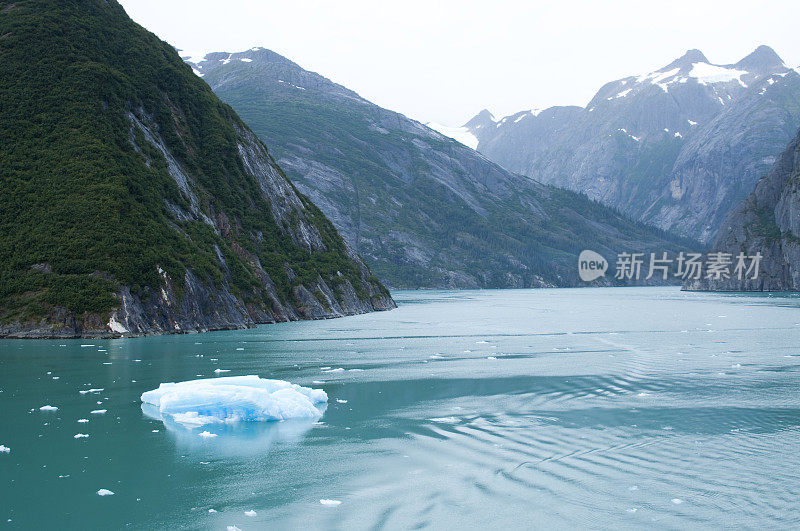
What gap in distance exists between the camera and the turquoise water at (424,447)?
18062 millimetres

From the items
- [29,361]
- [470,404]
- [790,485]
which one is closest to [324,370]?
[470,404]

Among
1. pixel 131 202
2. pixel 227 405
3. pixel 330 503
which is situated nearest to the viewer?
pixel 330 503

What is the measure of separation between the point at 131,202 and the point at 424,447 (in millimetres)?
57249

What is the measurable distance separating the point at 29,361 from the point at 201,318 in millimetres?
26102

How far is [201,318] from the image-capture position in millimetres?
71750

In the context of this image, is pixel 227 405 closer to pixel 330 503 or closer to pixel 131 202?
pixel 330 503

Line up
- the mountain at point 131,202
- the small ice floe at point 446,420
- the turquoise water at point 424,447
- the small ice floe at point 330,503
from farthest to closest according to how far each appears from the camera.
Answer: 1. the mountain at point 131,202
2. the small ice floe at point 446,420
3. the small ice floe at point 330,503
4. the turquoise water at point 424,447

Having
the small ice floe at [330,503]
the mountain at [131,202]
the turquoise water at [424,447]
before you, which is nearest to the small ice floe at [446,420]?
the turquoise water at [424,447]

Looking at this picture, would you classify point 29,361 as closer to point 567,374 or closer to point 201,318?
point 201,318

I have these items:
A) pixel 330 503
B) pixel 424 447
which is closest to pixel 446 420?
pixel 424 447

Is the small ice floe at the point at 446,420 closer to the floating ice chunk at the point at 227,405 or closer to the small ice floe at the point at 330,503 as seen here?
the floating ice chunk at the point at 227,405

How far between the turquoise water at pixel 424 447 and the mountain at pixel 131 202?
12.9 m

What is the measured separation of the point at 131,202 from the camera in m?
71.8

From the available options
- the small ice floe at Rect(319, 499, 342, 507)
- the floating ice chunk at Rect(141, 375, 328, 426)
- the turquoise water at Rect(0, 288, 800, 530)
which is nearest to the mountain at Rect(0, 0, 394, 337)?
the turquoise water at Rect(0, 288, 800, 530)
